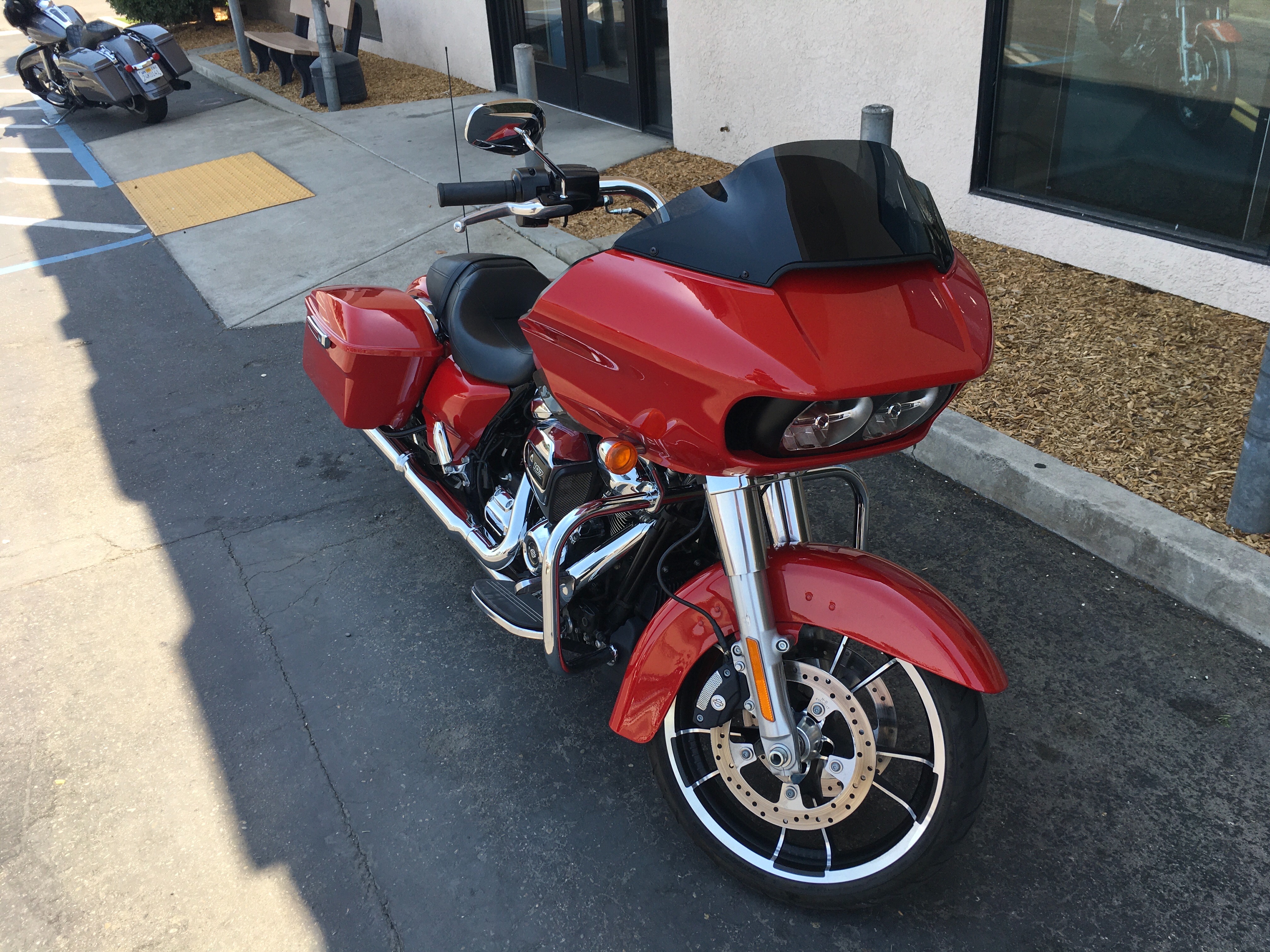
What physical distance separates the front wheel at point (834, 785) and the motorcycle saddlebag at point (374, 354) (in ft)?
5.17

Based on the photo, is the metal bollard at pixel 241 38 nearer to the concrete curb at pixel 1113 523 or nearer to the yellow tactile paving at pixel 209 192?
the yellow tactile paving at pixel 209 192

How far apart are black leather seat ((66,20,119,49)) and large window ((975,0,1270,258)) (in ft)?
32.4

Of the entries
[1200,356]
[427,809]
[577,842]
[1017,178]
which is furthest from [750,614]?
[1017,178]

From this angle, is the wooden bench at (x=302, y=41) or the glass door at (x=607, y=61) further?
the wooden bench at (x=302, y=41)

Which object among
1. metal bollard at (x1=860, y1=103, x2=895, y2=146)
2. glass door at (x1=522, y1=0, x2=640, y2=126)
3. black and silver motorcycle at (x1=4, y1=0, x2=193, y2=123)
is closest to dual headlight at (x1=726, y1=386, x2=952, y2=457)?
metal bollard at (x1=860, y1=103, x2=895, y2=146)

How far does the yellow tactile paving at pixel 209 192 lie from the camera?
795cm

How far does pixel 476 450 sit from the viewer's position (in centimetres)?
325

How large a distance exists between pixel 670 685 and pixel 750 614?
32cm

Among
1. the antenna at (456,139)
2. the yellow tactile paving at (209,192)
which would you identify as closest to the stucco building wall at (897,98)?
the antenna at (456,139)

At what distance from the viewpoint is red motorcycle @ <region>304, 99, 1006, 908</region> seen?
1.81m

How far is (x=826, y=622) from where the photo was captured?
2.09 meters

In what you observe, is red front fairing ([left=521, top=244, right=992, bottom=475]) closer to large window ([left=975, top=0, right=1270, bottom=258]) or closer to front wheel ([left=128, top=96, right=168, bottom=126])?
large window ([left=975, top=0, right=1270, bottom=258])

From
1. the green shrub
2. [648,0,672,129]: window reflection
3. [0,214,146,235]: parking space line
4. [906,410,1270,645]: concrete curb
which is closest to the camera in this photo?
[906,410,1270,645]: concrete curb

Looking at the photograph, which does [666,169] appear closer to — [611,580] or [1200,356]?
[1200,356]
